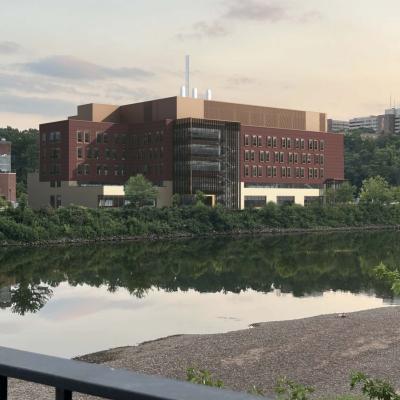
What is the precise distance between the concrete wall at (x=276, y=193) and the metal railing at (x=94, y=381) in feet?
429

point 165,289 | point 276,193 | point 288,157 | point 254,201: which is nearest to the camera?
point 165,289

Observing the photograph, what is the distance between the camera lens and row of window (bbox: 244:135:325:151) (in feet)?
450

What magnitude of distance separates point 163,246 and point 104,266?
23256mm

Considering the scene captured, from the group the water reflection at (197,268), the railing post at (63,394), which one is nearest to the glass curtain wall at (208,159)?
the water reflection at (197,268)

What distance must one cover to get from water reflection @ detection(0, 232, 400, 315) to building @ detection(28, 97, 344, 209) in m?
35.8

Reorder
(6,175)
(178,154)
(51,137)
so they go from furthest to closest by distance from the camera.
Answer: (51,137) < (178,154) < (6,175)

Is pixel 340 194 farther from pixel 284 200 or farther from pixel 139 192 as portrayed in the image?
pixel 139 192

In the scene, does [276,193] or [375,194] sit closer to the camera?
[276,193]

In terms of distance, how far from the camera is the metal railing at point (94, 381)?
2.73 metres

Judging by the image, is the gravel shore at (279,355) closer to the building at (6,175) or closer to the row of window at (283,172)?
the building at (6,175)

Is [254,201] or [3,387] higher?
[3,387]

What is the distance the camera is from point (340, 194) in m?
142

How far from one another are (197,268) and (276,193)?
248ft

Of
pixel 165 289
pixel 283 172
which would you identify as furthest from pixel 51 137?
pixel 165 289
